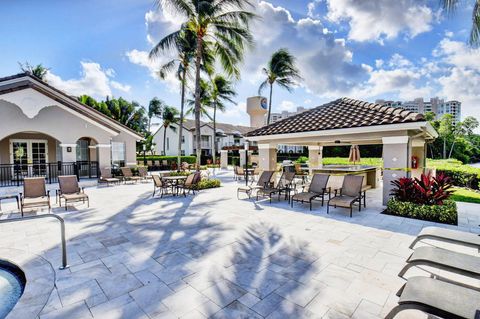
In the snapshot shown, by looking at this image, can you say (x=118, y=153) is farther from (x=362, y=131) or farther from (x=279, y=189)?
(x=362, y=131)

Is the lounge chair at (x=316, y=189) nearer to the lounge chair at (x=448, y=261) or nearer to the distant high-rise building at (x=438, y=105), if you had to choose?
the lounge chair at (x=448, y=261)

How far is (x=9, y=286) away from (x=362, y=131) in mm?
10954

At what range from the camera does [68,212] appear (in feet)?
29.5

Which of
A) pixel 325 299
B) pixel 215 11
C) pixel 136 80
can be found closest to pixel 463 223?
pixel 325 299

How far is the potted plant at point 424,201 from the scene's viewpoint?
7598 mm

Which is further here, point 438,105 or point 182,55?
point 438,105

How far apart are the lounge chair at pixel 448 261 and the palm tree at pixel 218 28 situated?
12.5m

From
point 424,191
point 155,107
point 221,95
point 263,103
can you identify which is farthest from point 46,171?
point 155,107

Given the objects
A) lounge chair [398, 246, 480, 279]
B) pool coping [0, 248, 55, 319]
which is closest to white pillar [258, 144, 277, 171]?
lounge chair [398, 246, 480, 279]

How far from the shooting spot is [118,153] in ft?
66.6

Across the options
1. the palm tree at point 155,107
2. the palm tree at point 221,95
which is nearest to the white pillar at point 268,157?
the palm tree at point 221,95

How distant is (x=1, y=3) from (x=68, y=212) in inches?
353

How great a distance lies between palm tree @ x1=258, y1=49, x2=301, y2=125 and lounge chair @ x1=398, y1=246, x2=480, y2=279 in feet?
71.8

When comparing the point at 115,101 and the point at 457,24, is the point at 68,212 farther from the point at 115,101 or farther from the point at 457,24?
the point at 115,101
